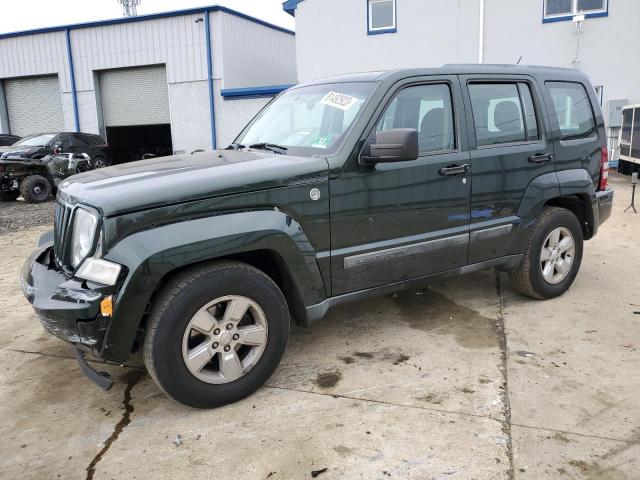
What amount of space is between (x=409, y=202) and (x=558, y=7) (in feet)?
46.1

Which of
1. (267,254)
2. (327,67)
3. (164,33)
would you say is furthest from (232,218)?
(164,33)

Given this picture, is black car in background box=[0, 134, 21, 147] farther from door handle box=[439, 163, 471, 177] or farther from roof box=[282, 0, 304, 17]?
door handle box=[439, 163, 471, 177]

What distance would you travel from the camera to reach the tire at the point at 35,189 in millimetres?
11555

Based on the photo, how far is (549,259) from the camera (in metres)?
→ 4.57

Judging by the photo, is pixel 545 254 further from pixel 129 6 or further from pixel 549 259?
pixel 129 6

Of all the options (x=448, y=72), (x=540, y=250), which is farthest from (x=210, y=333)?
(x=540, y=250)

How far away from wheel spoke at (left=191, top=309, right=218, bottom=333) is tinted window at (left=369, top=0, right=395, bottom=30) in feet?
50.2

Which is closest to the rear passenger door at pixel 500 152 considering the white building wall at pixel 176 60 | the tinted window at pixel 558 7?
the tinted window at pixel 558 7

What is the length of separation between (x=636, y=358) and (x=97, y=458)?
3.40 metres

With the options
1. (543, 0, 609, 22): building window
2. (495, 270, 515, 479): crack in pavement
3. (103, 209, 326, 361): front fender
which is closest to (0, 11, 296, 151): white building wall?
(543, 0, 609, 22): building window

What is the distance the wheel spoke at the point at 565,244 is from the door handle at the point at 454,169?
1.40 meters

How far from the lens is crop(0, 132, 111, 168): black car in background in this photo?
40.3 ft

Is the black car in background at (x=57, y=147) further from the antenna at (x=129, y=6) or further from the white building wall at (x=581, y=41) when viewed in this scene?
the antenna at (x=129, y=6)

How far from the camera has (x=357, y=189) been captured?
11.0 feet
